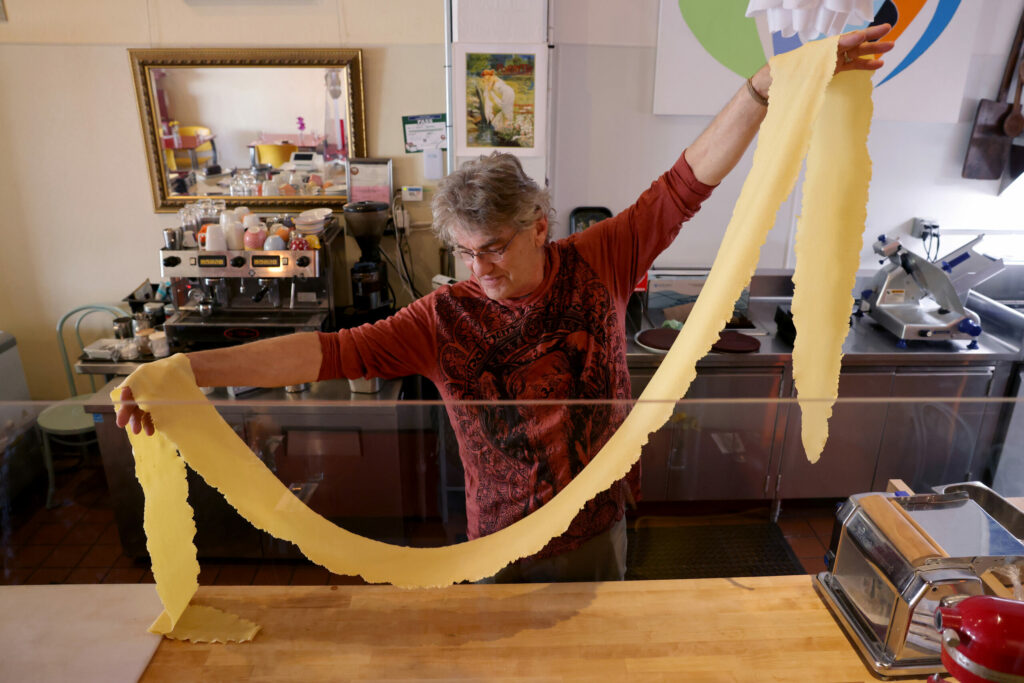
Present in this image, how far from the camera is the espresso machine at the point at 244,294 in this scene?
262cm

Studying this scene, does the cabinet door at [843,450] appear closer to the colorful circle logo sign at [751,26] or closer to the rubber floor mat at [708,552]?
the rubber floor mat at [708,552]

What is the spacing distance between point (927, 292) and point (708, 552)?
2042 mm

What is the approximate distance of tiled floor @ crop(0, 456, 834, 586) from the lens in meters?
1.27

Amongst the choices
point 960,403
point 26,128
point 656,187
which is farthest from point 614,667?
point 26,128

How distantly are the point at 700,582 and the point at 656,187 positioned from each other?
768 mm

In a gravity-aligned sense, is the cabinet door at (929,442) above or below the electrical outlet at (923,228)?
below

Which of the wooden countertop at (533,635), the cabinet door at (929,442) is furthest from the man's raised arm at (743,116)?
the wooden countertop at (533,635)

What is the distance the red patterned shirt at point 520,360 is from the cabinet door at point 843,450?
0.30 metres

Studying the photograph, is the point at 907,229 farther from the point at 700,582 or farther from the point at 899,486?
the point at 700,582

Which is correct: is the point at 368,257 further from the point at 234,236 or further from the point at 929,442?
the point at 929,442

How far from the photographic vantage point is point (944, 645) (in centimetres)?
83

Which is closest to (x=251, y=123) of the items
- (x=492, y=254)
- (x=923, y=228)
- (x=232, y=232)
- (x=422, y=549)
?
(x=232, y=232)

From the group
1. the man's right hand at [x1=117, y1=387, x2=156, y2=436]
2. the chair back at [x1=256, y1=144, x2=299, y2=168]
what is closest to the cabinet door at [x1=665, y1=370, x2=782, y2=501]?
the man's right hand at [x1=117, y1=387, x2=156, y2=436]

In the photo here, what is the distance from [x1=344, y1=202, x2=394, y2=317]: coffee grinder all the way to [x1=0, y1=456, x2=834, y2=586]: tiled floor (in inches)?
66.4
